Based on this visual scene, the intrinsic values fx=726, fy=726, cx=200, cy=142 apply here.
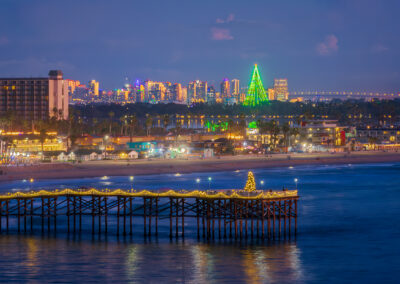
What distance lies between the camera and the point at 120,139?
454ft

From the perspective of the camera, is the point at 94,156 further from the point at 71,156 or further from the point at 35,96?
the point at 35,96

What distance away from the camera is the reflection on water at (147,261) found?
4041 centimetres

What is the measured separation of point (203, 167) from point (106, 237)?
54.6 metres

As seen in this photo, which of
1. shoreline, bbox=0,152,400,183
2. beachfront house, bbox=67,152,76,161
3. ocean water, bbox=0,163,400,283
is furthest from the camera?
beachfront house, bbox=67,152,76,161

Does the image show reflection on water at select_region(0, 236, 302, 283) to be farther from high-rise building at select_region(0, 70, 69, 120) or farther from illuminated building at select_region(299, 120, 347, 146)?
high-rise building at select_region(0, 70, 69, 120)

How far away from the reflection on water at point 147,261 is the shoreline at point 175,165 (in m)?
37.8

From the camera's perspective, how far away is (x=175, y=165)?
10375 centimetres

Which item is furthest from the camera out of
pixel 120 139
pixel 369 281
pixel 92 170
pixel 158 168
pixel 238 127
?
pixel 238 127

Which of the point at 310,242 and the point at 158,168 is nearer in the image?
the point at 310,242

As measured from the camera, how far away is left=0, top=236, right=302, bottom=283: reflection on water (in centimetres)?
4041

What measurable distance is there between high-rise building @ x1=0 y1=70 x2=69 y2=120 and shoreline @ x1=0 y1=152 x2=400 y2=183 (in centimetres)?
8505

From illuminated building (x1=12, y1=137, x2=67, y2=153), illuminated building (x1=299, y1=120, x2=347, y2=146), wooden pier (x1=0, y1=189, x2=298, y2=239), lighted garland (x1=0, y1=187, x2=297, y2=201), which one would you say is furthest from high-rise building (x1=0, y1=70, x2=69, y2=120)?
lighted garland (x1=0, y1=187, x2=297, y2=201)

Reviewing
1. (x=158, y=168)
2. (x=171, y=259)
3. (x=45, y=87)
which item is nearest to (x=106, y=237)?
(x=171, y=259)

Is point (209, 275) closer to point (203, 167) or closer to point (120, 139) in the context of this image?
point (203, 167)
